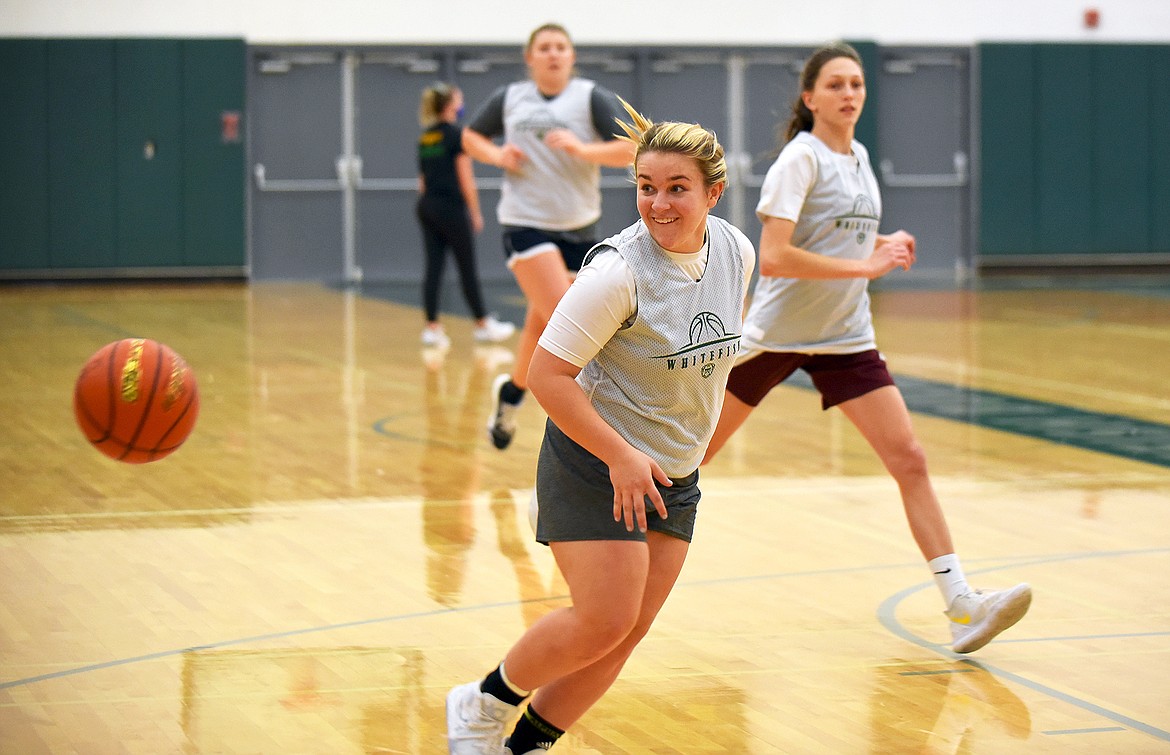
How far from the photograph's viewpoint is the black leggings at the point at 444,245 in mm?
13055

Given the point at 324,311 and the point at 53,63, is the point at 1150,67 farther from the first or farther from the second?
the point at 53,63

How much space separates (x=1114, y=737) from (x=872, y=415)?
1.31 m

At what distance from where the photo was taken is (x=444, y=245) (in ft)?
43.7

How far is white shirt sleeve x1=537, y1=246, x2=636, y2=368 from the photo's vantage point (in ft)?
11.0

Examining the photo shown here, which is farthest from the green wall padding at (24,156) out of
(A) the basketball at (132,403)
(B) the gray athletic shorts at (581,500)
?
(B) the gray athletic shorts at (581,500)

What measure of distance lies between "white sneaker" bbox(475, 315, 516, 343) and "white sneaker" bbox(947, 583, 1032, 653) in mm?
8703

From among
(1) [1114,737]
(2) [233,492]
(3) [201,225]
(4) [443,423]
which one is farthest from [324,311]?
(1) [1114,737]

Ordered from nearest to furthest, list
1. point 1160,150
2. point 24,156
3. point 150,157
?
point 24,156
point 150,157
point 1160,150

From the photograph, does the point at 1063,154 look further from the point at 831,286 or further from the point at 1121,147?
the point at 831,286

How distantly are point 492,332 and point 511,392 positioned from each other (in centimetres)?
Result: 561

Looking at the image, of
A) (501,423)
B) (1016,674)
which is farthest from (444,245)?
(1016,674)

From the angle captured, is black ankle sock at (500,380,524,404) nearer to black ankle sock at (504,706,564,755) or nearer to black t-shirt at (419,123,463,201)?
black ankle sock at (504,706,564,755)

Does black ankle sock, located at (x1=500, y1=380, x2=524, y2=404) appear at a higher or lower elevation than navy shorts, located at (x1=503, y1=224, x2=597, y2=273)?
lower

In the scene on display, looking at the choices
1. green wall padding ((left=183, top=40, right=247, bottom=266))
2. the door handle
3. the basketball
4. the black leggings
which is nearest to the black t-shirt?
the black leggings
